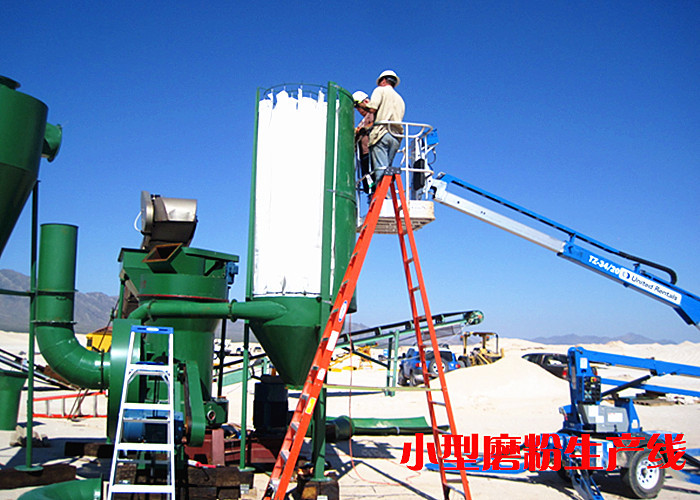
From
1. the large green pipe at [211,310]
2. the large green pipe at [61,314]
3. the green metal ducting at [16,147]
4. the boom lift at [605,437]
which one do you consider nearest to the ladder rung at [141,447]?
the large green pipe at [211,310]

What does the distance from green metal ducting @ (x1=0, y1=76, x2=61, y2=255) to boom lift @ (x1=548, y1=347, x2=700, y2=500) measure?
29.2 feet

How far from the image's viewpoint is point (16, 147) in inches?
306

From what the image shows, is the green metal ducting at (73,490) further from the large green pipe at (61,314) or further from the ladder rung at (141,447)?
the large green pipe at (61,314)

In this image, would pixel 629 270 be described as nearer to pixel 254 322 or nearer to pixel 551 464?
pixel 551 464

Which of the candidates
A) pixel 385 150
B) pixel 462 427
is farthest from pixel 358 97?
pixel 462 427

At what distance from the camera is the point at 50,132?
29.6 ft

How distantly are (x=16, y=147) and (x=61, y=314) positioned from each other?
2962 mm

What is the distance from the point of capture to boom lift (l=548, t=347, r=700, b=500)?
9266mm

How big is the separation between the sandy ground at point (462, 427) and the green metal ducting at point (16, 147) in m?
3.97

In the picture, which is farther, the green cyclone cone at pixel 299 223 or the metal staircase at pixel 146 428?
the green cyclone cone at pixel 299 223

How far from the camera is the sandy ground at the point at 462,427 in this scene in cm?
947

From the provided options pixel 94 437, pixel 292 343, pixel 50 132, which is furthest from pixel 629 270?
pixel 94 437

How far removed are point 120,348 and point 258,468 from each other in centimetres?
375

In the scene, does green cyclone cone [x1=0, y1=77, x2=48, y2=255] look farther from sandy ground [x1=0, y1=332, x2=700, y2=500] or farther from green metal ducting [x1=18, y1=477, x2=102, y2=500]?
sandy ground [x1=0, y1=332, x2=700, y2=500]
